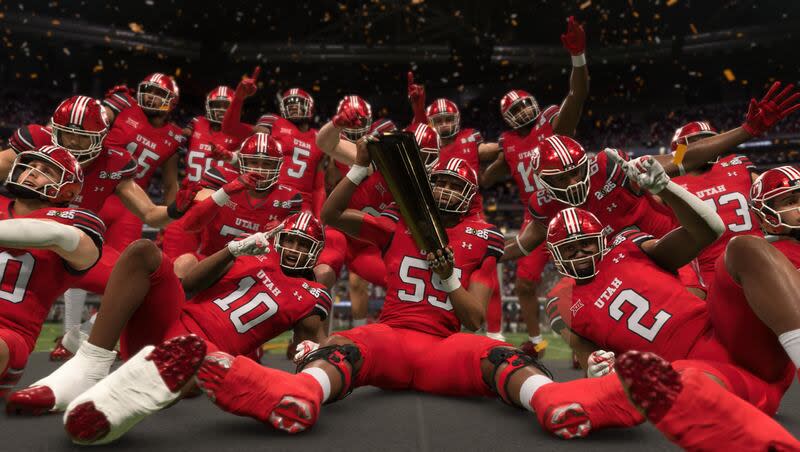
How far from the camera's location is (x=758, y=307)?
1.79m

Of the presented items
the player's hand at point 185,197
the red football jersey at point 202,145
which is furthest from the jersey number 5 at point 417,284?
the red football jersey at point 202,145

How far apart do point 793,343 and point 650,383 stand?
57 centimetres

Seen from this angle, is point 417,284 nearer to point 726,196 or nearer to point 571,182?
point 571,182

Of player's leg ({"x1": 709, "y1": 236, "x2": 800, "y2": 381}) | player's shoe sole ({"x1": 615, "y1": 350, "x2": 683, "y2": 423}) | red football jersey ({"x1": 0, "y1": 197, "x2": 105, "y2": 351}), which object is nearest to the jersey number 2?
red football jersey ({"x1": 0, "y1": 197, "x2": 105, "y2": 351})

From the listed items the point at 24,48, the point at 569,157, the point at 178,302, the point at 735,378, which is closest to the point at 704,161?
the point at 569,157

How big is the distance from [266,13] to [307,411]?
16425 millimetres

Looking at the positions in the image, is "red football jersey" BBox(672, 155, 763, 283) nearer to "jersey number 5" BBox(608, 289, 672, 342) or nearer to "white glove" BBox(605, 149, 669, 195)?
"jersey number 5" BBox(608, 289, 672, 342)

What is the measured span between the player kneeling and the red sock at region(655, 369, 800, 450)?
4.12ft

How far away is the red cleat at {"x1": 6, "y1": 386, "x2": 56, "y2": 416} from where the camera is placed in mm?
2146

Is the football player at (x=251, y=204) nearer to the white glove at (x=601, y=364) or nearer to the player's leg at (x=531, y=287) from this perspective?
the player's leg at (x=531, y=287)

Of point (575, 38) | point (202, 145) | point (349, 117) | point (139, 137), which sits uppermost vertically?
point (575, 38)

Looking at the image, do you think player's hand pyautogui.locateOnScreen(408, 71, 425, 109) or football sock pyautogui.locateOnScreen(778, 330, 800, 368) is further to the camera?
player's hand pyautogui.locateOnScreen(408, 71, 425, 109)

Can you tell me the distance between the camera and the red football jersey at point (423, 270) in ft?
9.71

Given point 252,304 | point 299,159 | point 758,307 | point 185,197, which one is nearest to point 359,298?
point 299,159
